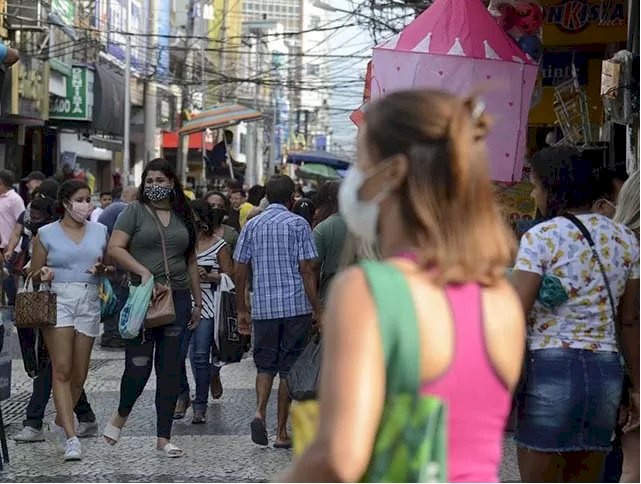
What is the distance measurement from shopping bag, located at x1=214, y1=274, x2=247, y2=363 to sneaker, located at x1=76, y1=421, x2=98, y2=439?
1.06m

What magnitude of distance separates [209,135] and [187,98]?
16.6 ft

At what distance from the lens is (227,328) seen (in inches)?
343

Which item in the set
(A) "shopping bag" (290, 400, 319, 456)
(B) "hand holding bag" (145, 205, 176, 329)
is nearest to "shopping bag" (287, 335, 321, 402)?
(B) "hand holding bag" (145, 205, 176, 329)

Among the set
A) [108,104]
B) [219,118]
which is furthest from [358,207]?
[219,118]

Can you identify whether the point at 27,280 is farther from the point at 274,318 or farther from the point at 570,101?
the point at 570,101

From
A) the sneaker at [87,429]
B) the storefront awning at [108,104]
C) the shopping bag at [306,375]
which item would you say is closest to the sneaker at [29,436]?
the sneaker at [87,429]

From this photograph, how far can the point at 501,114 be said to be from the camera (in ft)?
22.8

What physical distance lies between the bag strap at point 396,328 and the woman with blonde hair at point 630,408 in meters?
2.71

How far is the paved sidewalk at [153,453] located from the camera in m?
6.98

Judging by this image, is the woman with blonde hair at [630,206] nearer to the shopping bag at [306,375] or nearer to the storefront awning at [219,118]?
the shopping bag at [306,375]

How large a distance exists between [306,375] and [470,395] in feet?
13.0

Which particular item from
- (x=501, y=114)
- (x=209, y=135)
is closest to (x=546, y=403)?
(x=501, y=114)

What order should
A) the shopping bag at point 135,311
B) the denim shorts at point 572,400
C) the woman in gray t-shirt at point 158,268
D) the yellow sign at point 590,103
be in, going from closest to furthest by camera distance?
the denim shorts at point 572,400, the shopping bag at point 135,311, the woman in gray t-shirt at point 158,268, the yellow sign at point 590,103

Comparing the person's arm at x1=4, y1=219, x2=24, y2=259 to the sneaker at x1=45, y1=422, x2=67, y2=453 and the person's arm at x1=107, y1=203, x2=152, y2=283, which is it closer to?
the sneaker at x1=45, y1=422, x2=67, y2=453
